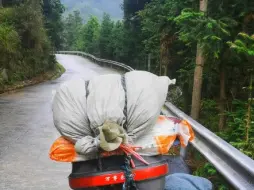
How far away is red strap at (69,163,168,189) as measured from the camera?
10.2 ft

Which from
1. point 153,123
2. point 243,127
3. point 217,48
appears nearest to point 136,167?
point 153,123

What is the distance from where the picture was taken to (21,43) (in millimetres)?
24609

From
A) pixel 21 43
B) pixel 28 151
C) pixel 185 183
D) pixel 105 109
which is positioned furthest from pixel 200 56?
pixel 21 43

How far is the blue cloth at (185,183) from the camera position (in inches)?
140

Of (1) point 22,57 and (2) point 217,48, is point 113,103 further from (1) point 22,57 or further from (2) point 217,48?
(1) point 22,57

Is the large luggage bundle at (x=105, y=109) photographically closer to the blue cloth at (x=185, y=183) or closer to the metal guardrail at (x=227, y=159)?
the blue cloth at (x=185, y=183)

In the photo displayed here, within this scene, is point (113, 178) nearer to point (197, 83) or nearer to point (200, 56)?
point (200, 56)

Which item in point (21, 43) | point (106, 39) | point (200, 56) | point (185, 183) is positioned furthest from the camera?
point (106, 39)

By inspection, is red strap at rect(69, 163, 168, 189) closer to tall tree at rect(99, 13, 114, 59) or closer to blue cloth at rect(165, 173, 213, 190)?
blue cloth at rect(165, 173, 213, 190)

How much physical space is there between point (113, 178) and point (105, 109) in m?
0.50

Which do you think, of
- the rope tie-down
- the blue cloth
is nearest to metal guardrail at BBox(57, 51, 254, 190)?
the blue cloth

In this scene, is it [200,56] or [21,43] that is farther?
[21,43]

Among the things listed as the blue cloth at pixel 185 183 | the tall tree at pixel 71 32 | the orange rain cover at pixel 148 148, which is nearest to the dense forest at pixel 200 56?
the blue cloth at pixel 185 183

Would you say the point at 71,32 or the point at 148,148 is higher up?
the point at 148,148
